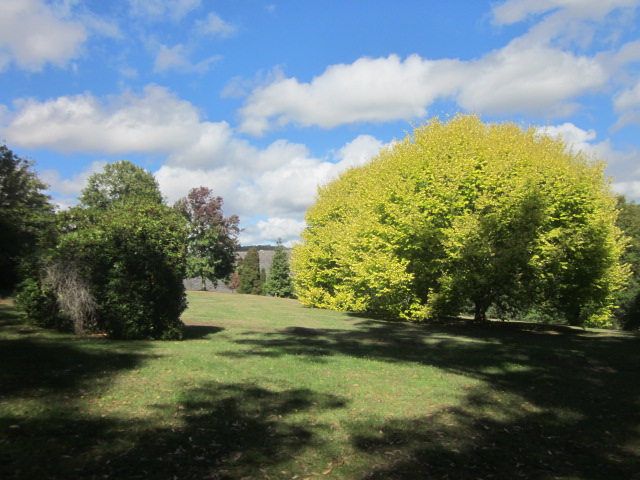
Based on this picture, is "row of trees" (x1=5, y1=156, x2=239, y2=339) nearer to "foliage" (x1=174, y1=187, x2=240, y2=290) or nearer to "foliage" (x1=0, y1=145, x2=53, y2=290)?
"foliage" (x1=0, y1=145, x2=53, y2=290)

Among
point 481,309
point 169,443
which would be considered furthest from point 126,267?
point 481,309

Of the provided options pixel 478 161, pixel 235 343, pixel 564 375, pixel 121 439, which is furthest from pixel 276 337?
pixel 478 161

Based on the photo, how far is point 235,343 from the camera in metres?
12.0

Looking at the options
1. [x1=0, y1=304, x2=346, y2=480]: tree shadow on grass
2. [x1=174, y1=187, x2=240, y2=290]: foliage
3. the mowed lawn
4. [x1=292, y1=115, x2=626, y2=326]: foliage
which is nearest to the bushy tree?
the mowed lawn

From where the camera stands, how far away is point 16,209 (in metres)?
27.5

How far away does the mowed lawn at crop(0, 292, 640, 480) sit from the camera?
→ 437cm

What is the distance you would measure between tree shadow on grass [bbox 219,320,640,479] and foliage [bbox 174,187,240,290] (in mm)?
37071

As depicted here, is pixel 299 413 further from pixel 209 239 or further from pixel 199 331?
pixel 209 239

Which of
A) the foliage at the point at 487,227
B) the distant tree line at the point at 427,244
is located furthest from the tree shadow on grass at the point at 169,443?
the foliage at the point at 487,227

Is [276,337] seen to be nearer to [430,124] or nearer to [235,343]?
[235,343]

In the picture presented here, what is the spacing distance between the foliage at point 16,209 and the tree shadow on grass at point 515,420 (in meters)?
21.3

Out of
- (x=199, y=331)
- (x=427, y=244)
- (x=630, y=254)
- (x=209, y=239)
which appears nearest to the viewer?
(x=199, y=331)

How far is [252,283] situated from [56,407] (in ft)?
171

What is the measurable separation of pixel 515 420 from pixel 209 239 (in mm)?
44154
